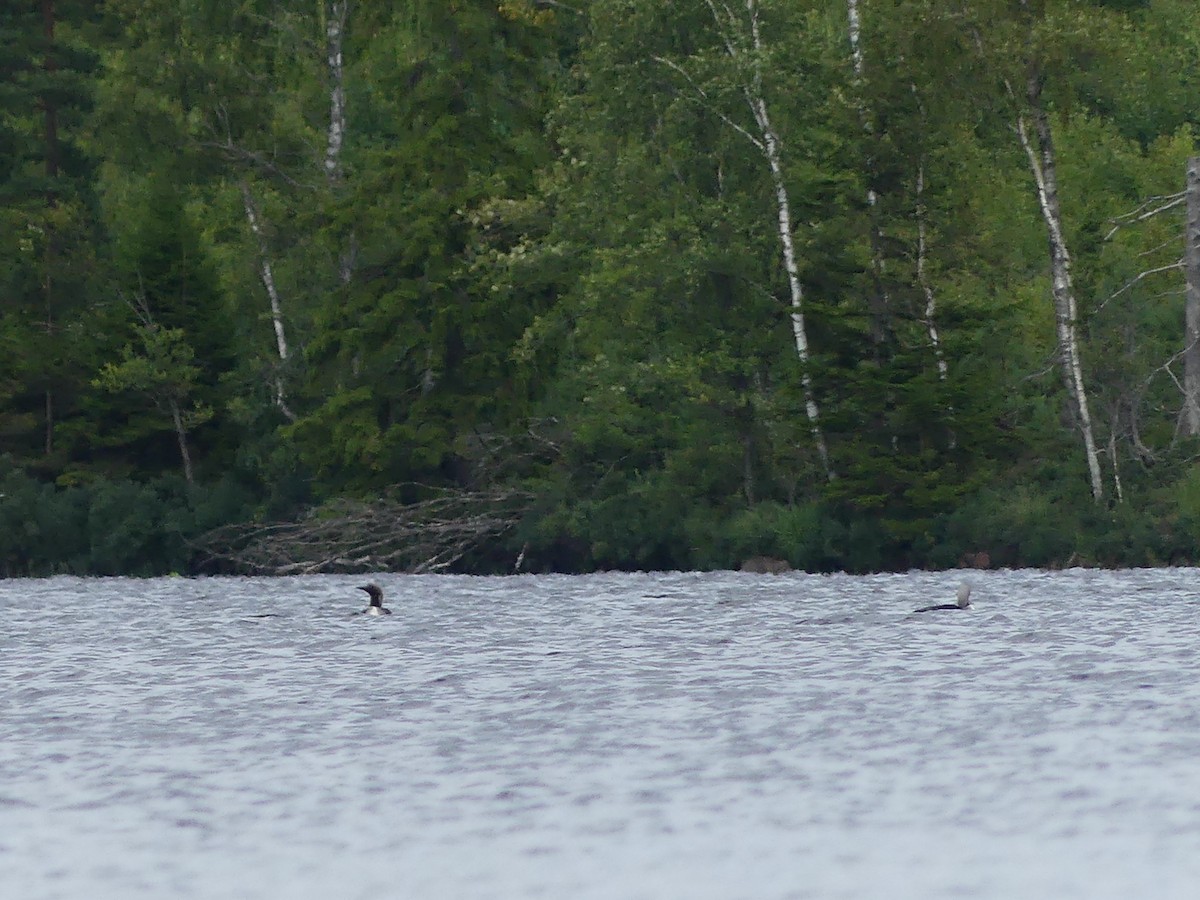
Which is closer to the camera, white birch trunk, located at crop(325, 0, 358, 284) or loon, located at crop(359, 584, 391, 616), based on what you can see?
loon, located at crop(359, 584, 391, 616)

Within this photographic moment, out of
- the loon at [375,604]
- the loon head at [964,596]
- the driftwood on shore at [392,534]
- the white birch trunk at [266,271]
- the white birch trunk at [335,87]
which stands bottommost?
the loon head at [964,596]

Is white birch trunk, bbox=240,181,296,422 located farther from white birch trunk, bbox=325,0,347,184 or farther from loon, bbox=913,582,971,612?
loon, bbox=913,582,971,612

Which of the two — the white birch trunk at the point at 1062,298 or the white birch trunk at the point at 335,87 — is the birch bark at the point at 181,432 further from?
the white birch trunk at the point at 1062,298

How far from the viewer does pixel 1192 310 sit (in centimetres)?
3728

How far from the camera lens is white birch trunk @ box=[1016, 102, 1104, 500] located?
36.2 metres

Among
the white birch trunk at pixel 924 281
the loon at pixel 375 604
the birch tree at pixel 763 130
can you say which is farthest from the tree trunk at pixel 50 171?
the loon at pixel 375 604

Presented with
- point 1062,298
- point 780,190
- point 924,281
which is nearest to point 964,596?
point 1062,298

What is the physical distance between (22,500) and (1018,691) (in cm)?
3259

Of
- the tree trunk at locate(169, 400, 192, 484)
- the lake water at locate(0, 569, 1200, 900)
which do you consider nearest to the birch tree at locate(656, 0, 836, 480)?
the lake water at locate(0, 569, 1200, 900)

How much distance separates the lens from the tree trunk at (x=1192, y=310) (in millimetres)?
36719

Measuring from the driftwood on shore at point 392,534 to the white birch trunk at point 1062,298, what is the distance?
10.3m

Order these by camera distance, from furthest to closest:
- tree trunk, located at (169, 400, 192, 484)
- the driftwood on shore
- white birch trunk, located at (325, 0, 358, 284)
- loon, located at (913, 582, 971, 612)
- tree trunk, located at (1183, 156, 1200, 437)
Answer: white birch trunk, located at (325, 0, 358, 284) < tree trunk, located at (169, 400, 192, 484) < the driftwood on shore < tree trunk, located at (1183, 156, 1200, 437) < loon, located at (913, 582, 971, 612)

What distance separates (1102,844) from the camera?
11.4 m

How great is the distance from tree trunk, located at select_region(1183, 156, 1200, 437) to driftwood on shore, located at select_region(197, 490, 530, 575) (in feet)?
38.9
